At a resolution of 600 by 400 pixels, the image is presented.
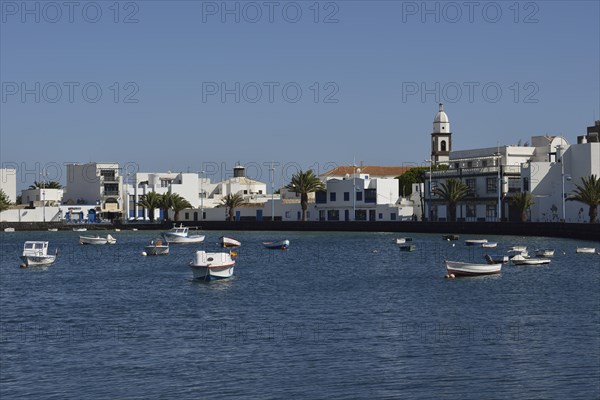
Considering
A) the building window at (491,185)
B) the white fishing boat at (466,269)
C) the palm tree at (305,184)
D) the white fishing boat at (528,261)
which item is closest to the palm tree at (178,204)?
the palm tree at (305,184)

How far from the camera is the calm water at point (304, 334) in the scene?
112 feet

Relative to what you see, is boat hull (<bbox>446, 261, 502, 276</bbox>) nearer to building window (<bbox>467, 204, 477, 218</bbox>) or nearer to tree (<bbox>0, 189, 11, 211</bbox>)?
building window (<bbox>467, 204, 477, 218</bbox>)

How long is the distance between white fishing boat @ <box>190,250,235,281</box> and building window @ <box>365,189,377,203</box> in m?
103

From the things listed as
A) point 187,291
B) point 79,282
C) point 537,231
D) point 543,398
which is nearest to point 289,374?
point 543,398

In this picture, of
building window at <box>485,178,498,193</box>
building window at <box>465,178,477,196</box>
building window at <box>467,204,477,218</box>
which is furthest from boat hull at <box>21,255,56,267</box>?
building window at <box>467,204,477,218</box>

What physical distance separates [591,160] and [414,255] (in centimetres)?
4623

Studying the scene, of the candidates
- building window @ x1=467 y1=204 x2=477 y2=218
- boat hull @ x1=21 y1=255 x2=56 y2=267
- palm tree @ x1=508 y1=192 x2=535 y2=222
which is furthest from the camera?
building window @ x1=467 y1=204 x2=477 y2=218

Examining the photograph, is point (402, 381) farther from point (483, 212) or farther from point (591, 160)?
point (483, 212)

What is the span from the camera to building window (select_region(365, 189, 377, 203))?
175m

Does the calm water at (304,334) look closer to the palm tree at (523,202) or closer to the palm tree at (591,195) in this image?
the palm tree at (591,195)

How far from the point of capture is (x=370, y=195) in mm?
174750

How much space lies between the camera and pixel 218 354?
131 ft

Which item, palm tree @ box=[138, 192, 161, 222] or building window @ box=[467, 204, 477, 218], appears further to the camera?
palm tree @ box=[138, 192, 161, 222]

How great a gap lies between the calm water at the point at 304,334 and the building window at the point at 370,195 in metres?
89.9
